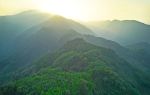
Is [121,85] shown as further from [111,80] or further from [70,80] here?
[70,80]

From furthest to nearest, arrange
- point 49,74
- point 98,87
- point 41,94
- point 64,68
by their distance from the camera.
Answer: point 64,68 → point 49,74 → point 98,87 → point 41,94

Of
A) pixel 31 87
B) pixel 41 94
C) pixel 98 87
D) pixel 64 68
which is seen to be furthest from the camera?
pixel 64 68

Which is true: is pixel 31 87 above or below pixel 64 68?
above

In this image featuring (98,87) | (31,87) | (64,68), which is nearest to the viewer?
(31,87)

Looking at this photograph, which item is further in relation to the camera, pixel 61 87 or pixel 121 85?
pixel 121 85

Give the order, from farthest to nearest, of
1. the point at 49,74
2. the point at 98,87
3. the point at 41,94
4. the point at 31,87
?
1. the point at 49,74
2. the point at 98,87
3. the point at 31,87
4. the point at 41,94

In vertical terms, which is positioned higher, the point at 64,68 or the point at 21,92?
the point at 21,92

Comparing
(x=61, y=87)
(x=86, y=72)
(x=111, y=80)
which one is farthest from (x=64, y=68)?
(x=61, y=87)

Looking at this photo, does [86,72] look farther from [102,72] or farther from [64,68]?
[64,68]

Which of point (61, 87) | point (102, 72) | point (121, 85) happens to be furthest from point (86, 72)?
point (61, 87)
